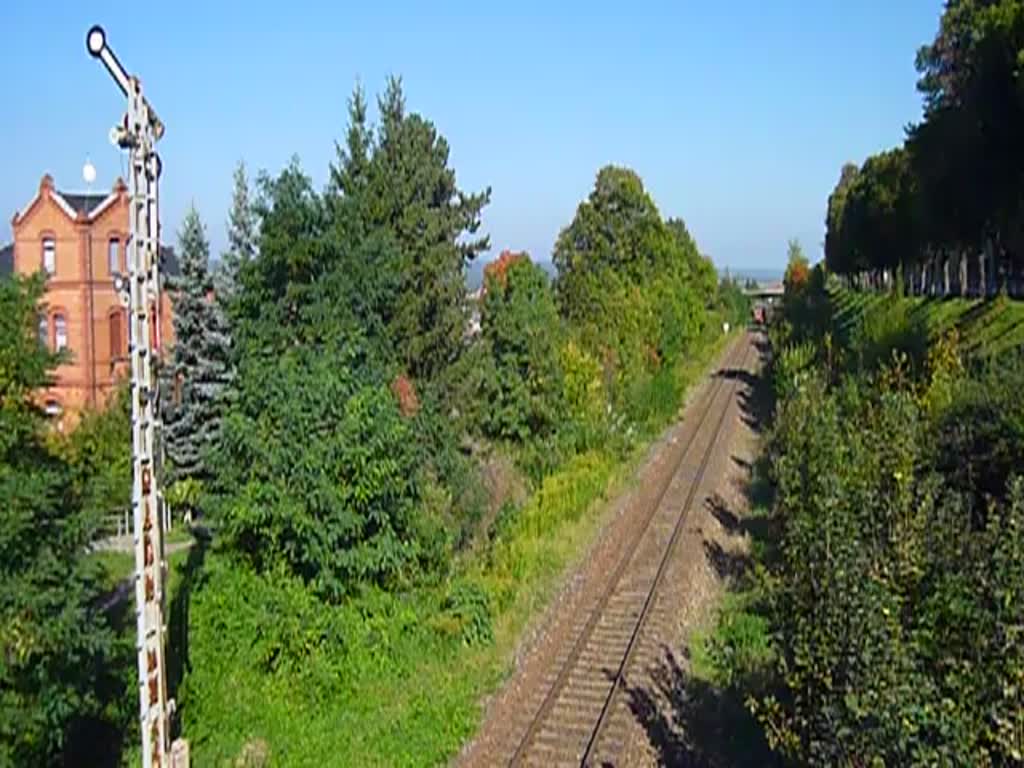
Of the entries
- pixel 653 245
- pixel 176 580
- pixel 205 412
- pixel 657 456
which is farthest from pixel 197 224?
pixel 653 245

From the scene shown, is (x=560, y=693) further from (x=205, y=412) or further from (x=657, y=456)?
(x=657, y=456)

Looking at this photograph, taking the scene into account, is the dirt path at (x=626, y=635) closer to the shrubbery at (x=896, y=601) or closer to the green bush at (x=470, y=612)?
the green bush at (x=470, y=612)

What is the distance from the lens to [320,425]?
15633 mm

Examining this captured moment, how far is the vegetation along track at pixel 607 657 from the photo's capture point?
12070 mm

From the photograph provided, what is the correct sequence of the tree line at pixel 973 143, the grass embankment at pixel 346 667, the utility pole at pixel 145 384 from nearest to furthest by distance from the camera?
the utility pole at pixel 145 384
the grass embankment at pixel 346 667
the tree line at pixel 973 143

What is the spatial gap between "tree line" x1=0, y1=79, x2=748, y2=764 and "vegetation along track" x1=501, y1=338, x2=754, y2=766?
5.57 ft

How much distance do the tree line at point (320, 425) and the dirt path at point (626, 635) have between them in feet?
5.79

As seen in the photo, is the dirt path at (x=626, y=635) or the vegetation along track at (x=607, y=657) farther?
the dirt path at (x=626, y=635)

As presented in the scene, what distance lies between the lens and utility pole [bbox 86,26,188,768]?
856 centimetres

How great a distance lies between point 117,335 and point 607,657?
25884 mm

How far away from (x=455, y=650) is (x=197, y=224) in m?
14.3

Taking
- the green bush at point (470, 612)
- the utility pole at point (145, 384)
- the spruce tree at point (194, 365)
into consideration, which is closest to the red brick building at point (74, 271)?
the spruce tree at point (194, 365)

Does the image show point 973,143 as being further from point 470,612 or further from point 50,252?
point 50,252

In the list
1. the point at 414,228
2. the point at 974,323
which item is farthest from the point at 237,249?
the point at 974,323
